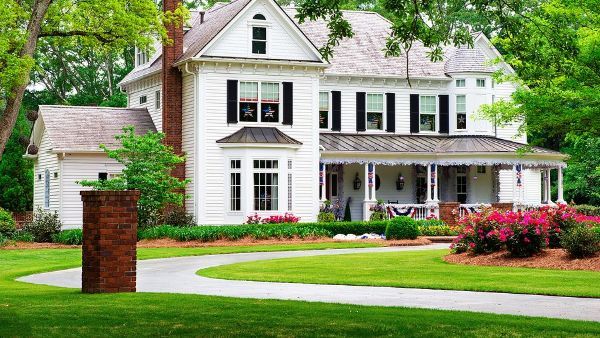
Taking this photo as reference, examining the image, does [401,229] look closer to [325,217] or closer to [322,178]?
[325,217]

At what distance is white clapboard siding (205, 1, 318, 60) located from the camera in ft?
139

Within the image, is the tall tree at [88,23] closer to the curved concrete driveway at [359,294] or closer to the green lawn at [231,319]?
the curved concrete driveway at [359,294]

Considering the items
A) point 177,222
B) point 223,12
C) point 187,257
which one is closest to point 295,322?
point 187,257

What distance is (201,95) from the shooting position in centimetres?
4181

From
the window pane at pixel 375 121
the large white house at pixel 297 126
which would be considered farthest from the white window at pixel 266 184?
the window pane at pixel 375 121

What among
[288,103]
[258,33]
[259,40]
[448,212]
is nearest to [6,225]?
[288,103]

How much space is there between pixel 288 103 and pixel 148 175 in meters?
7.90

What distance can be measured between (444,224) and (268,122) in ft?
27.8

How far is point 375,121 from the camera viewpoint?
48375 millimetres

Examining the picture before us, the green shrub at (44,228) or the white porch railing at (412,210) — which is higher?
the white porch railing at (412,210)

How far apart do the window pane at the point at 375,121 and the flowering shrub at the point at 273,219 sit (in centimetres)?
821

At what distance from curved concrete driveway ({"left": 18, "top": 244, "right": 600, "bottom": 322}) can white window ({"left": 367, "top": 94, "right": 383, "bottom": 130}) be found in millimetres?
23884

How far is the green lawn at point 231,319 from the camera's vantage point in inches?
485

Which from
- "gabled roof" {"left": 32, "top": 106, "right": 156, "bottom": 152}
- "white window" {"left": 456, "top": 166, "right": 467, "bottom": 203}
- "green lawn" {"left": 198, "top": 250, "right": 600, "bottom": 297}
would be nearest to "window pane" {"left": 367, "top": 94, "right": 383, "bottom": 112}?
"white window" {"left": 456, "top": 166, "right": 467, "bottom": 203}
